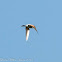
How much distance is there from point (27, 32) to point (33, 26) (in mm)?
1904

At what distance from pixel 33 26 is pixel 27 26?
1122 millimetres

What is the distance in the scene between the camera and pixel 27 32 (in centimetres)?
2983

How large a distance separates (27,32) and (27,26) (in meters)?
1.29

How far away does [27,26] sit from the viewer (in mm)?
30625

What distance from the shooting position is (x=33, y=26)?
102 ft
